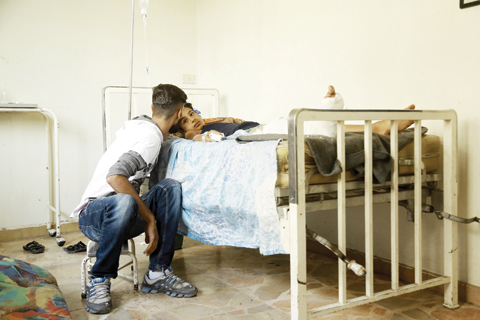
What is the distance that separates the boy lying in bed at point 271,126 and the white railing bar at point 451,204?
0.17m

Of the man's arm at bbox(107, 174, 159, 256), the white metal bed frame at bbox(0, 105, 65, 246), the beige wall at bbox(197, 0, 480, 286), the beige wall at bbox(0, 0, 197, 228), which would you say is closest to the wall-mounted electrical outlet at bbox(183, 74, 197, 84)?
the beige wall at bbox(0, 0, 197, 228)

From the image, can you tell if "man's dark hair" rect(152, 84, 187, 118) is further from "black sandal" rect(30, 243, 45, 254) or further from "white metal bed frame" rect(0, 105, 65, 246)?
"black sandal" rect(30, 243, 45, 254)

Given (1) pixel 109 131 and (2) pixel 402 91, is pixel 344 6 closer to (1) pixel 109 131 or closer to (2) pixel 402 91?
(2) pixel 402 91

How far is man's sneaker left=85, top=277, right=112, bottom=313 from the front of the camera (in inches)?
66.6

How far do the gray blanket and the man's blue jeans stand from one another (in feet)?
1.97

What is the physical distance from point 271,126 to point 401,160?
681 mm

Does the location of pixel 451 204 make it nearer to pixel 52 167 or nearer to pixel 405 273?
pixel 405 273

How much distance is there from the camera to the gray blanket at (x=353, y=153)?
135 centimetres

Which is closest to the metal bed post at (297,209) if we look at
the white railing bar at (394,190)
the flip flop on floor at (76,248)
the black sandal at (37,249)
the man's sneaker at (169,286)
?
the white railing bar at (394,190)

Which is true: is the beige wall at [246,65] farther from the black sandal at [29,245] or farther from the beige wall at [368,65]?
the black sandal at [29,245]

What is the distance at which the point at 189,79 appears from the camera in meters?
3.70

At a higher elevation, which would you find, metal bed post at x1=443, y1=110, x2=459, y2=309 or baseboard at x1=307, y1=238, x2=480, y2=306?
metal bed post at x1=443, y1=110, x2=459, y2=309

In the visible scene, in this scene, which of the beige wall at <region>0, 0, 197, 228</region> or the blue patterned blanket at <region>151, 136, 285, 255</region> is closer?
the blue patterned blanket at <region>151, 136, 285, 255</region>

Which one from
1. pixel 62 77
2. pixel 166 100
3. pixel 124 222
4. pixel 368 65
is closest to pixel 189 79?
pixel 62 77
